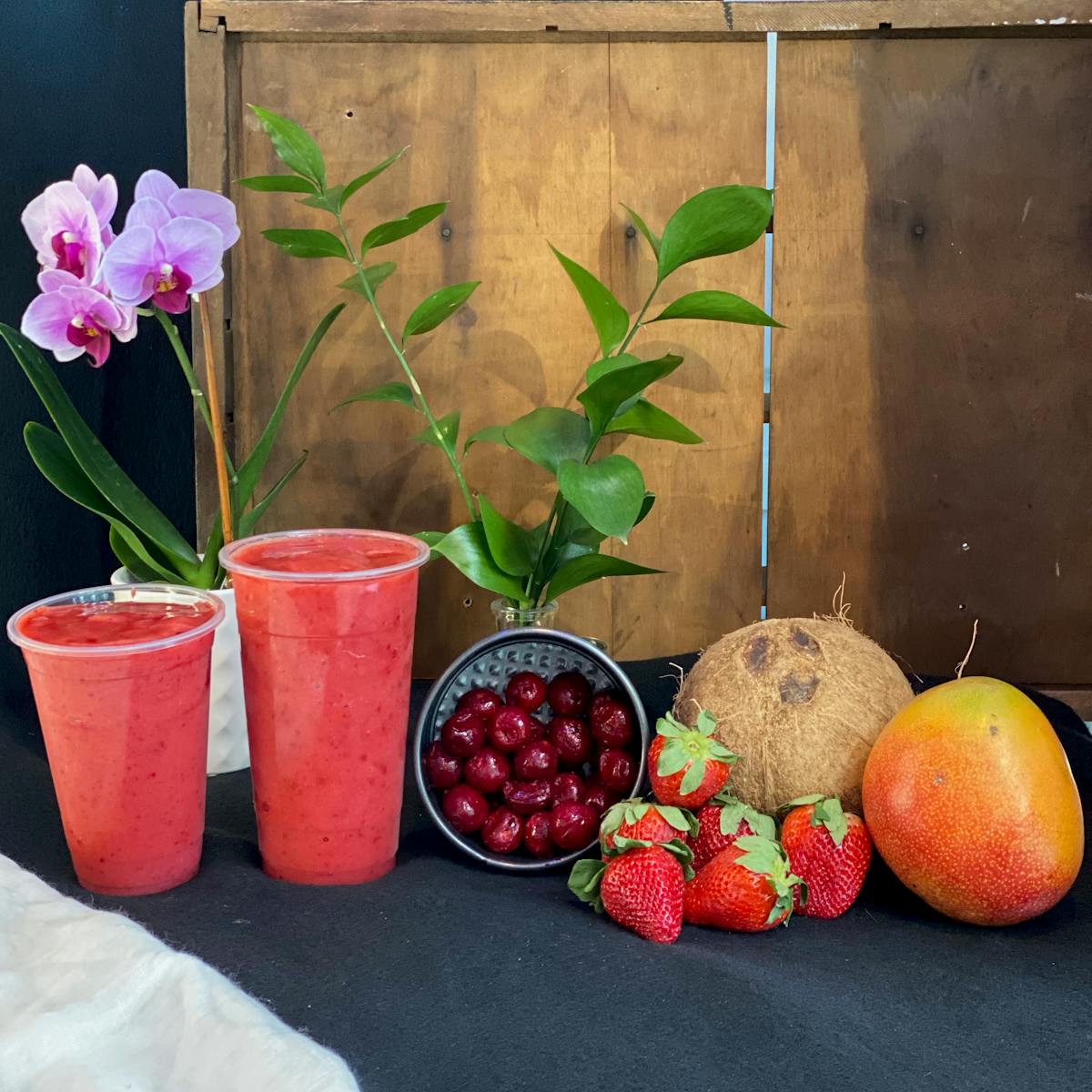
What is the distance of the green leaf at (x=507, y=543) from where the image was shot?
1038 mm

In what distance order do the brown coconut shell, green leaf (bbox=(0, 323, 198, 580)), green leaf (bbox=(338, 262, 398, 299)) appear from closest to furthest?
→ 1. the brown coconut shell
2. green leaf (bbox=(0, 323, 198, 580))
3. green leaf (bbox=(338, 262, 398, 299))

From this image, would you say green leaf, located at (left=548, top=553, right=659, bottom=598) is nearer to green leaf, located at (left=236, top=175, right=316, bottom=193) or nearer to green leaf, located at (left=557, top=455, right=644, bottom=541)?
green leaf, located at (left=557, top=455, right=644, bottom=541)

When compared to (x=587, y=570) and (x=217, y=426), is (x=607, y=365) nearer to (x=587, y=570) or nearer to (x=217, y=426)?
(x=587, y=570)

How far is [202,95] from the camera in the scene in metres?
1.19

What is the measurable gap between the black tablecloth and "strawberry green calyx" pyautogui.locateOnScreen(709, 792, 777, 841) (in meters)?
0.06

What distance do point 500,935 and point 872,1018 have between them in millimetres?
222

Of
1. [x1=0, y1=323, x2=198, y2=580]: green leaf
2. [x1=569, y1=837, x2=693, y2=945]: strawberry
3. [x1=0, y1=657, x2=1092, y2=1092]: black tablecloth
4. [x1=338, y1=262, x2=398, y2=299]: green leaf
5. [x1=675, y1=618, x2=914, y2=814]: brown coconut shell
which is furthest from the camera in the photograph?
[x1=338, y1=262, x2=398, y2=299]: green leaf

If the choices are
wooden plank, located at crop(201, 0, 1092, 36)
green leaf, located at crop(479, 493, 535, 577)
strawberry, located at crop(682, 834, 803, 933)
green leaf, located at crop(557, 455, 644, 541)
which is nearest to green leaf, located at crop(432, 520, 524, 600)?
green leaf, located at crop(479, 493, 535, 577)

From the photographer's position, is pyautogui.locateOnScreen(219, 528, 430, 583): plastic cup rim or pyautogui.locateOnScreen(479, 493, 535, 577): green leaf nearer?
pyautogui.locateOnScreen(219, 528, 430, 583): plastic cup rim

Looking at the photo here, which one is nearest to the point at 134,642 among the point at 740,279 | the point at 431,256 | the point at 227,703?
the point at 227,703

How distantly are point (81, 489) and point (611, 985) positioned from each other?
0.60 meters

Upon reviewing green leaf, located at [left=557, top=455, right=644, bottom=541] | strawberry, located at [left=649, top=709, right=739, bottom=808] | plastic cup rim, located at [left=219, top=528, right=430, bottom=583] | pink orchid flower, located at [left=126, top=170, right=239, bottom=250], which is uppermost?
pink orchid flower, located at [left=126, top=170, right=239, bottom=250]

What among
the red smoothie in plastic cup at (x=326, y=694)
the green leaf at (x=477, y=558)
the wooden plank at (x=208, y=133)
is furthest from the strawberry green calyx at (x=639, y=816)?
the wooden plank at (x=208, y=133)

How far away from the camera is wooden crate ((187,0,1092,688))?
121 cm
